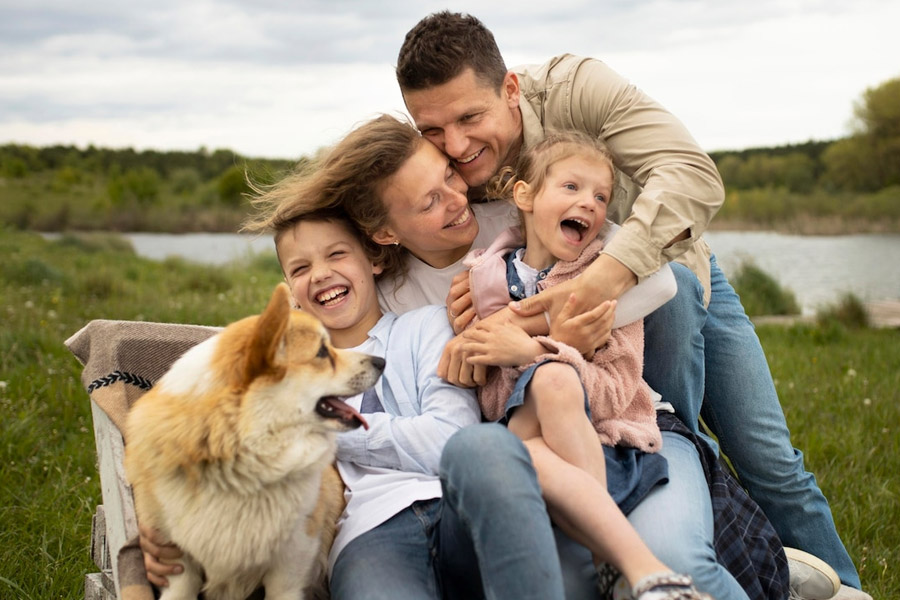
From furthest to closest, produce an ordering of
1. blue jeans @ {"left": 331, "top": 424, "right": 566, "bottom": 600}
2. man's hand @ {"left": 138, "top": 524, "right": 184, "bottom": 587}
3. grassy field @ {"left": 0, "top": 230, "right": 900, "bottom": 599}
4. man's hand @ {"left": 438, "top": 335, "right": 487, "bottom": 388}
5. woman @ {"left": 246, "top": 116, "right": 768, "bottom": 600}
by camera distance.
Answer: grassy field @ {"left": 0, "top": 230, "right": 900, "bottom": 599} → woman @ {"left": 246, "top": 116, "right": 768, "bottom": 600} → man's hand @ {"left": 438, "top": 335, "right": 487, "bottom": 388} → man's hand @ {"left": 138, "top": 524, "right": 184, "bottom": 587} → blue jeans @ {"left": 331, "top": 424, "right": 566, "bottom": 600}

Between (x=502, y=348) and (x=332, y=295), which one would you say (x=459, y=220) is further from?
(x=502, y=348)

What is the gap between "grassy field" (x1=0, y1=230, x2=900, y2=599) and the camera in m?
3.73

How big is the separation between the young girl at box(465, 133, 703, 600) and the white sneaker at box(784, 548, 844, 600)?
38.9 inches

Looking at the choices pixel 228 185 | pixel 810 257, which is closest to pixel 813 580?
pixel 810 257

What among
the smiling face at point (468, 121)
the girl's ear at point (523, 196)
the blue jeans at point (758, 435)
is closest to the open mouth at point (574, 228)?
the girl's ear at point (523, 196)

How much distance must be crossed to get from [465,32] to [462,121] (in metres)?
0.38

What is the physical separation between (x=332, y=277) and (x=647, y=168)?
1.35 metres

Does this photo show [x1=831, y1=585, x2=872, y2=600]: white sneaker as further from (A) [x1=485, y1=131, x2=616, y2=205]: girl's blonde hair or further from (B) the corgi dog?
(B) the corgi dog

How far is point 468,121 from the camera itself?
3.30 m

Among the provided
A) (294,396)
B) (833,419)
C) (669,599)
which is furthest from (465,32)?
(833,419)

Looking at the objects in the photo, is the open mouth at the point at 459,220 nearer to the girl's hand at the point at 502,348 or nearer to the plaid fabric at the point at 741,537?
the girl's hand at the point at 502,348

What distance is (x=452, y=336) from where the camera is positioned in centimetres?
297

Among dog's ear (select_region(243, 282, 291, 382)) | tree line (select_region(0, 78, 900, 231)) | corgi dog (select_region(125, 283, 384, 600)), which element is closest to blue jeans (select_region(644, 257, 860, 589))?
corgi dog (select_region(125, 283, 384, 600))

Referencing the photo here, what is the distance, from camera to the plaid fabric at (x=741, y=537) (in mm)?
2592
